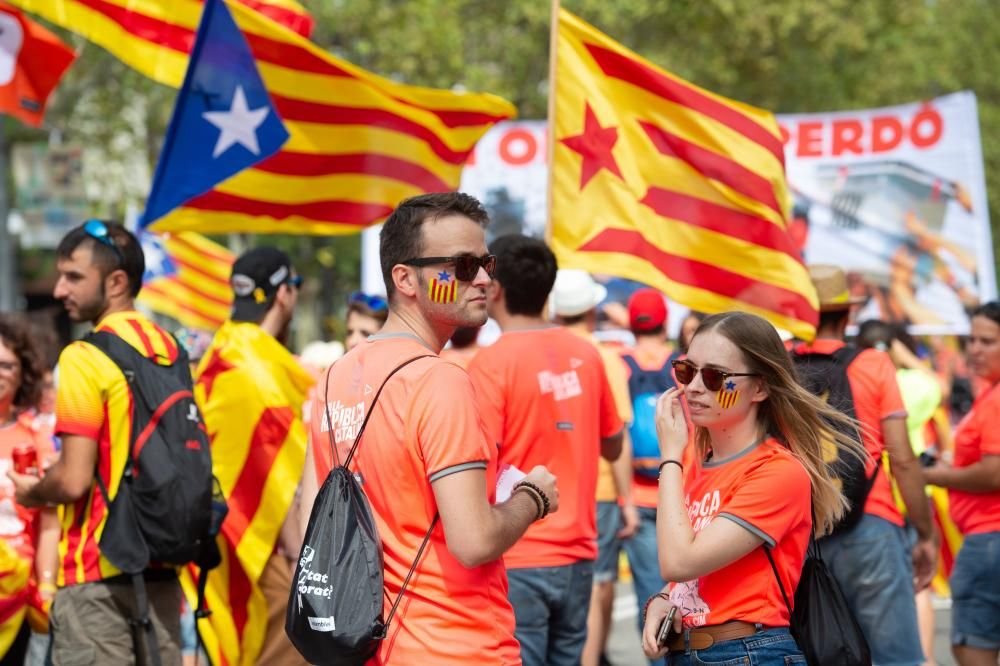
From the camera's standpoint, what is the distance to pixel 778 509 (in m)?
3.80

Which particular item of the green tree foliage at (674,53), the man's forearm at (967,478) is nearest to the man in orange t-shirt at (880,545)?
the man's forearm at (967,478)

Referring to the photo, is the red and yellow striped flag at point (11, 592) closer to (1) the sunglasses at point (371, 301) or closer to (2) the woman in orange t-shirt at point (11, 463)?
(2) the woman in orange t-shirt at point (11, 463)

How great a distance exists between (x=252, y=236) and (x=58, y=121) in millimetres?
7344

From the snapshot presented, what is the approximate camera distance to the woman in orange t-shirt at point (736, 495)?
3779mm

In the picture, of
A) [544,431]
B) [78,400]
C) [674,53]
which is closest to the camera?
[78,400]

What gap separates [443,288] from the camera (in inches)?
136

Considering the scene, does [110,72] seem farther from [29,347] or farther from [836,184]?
[29,347]

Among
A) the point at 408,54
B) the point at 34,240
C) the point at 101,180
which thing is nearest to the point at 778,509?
the point at 408,54

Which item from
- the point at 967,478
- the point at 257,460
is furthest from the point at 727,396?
the point at 967,478

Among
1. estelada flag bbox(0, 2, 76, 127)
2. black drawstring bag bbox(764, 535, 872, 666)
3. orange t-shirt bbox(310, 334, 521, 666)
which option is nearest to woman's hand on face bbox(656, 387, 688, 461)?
black drawstring bag bbox(764, 535, 872, 666)

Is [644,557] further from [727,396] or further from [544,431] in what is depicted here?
[727,396]

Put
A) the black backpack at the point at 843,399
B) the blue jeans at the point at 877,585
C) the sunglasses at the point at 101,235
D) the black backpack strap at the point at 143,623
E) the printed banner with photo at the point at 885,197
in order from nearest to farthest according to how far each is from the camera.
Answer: the black backpack strap at the point at 143,623 → the sunglasses at the point at 101,235 → the black backpack at the point at 843,399 → the blue jeans at the point at 877,585 → the printed banner with photo at the point at 885,197

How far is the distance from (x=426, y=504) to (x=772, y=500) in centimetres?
107

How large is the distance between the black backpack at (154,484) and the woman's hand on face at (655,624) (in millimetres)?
1771
